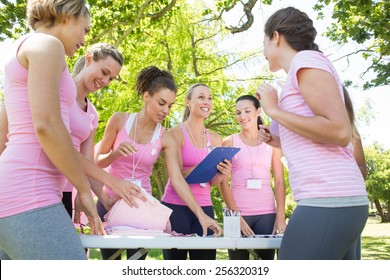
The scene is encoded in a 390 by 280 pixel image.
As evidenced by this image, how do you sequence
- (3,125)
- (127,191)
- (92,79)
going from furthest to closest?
(92,79)
(127,191)
(3,125)

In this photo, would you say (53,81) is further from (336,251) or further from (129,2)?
(129,2)

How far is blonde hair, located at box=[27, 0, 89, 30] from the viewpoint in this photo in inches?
70.4

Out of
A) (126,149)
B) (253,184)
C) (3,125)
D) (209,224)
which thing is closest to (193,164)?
(253,184)

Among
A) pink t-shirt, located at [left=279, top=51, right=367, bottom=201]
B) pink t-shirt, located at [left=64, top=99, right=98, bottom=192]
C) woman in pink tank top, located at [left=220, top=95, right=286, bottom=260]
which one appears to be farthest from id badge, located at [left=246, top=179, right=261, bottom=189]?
pink t-shirt, located at [left=279, top=51, right=367, bottom=201]

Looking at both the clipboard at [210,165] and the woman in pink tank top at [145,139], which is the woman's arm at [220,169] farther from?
the woman in pink tank top at [145,139]

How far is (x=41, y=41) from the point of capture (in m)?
1.64

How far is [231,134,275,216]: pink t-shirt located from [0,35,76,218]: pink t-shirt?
2.34 m

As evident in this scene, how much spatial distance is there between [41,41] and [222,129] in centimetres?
1330

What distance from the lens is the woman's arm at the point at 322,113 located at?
69.5 inches

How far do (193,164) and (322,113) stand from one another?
1.93 m

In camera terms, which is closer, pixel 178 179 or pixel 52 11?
pixel 52 11

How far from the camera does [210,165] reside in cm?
315

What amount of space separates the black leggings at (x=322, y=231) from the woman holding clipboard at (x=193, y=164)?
1397 mm

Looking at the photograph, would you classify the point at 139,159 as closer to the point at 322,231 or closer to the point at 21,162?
the point at 21,162
